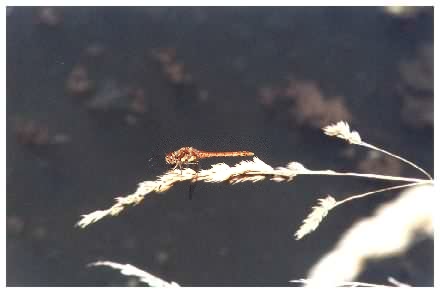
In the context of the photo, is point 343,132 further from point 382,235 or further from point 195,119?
point 382,235

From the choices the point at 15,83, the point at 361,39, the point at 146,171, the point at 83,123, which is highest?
the point at 361,39

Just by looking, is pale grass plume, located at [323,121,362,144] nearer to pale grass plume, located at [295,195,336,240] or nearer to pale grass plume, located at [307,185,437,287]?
pale grass plume, located at [295,195,336,240]

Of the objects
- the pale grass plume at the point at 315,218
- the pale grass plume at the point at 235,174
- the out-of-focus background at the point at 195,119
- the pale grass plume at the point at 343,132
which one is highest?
the out-of-focus background at the point at 195,119

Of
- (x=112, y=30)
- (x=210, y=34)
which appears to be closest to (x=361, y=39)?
(x=210, y=34)

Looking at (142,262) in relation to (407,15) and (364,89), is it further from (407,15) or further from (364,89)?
(407,15)

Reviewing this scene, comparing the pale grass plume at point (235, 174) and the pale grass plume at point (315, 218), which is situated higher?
the pale grass plume at point (235, 174)

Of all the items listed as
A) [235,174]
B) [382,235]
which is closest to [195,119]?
[382,235]

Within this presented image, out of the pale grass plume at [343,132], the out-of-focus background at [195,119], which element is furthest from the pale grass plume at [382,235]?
the pale grass plume at [343,132]

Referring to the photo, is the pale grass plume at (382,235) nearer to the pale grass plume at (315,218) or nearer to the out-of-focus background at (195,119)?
the out-of-focus background at (195,119)
